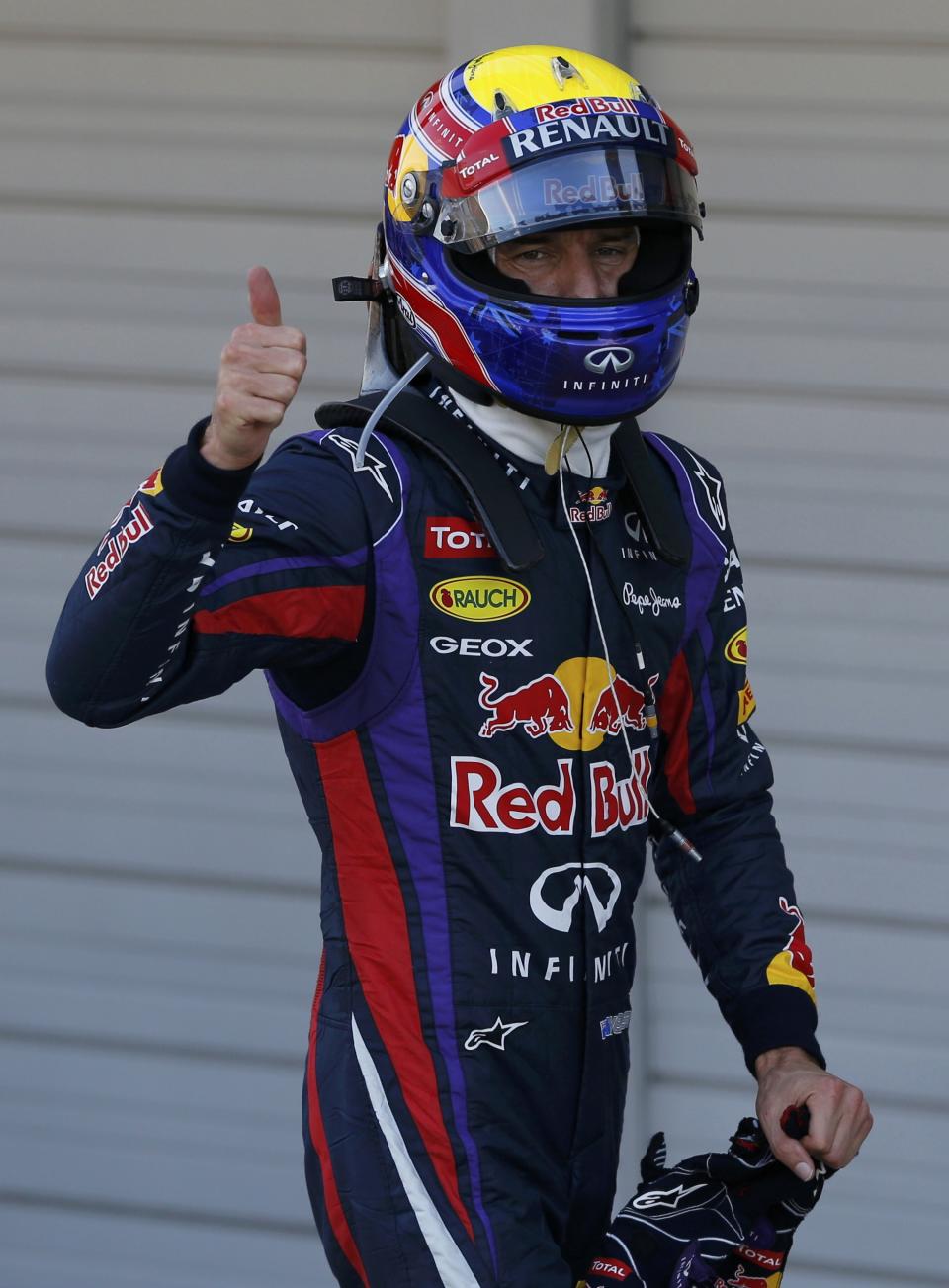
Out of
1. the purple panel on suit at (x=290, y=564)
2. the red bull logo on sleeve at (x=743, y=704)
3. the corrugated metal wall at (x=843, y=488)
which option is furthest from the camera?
the corrugated metal wall at (x=843, y=488)

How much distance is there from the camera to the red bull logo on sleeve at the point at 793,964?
232 cm

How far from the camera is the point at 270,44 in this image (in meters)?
3.65

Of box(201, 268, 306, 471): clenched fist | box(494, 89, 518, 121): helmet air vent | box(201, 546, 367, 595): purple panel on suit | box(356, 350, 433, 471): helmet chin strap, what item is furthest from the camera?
box(494, 89, 518, 121): helmet air vent

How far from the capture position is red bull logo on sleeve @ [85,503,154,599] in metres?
1.75

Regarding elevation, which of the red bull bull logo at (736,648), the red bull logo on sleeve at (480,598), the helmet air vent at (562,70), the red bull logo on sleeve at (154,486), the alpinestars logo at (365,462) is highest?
the helmet air vent at (562,70)

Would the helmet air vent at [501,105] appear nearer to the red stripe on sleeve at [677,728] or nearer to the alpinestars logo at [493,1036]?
the red stripe on sleeve at [677,728]

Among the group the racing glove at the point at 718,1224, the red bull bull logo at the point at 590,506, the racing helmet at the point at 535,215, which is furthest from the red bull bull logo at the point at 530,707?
the racing glove at the point at 718,1224

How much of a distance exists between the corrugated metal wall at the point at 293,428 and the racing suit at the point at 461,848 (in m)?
1.44

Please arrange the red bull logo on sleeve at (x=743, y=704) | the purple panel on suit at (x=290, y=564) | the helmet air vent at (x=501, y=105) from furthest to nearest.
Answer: the red bull logo on sleeve at (x=743, y=704) → the helmet air vent at (x=501, y=105) → the purple panel on suit at (x=290, y=564)

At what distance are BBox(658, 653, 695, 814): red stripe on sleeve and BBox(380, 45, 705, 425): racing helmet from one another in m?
0.36

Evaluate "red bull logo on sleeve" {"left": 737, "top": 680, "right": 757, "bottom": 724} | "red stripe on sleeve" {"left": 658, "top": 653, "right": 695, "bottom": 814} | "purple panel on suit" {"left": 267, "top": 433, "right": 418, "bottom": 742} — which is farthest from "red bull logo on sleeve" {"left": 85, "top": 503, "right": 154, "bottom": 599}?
"red bull logo on sleeve" {"left": 737, "top": 680, "right": 757, "bottom": 724}

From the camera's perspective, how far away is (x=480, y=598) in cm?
212

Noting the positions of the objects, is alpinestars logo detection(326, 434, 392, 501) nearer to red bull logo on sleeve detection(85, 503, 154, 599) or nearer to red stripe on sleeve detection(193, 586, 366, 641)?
Answer: red stripe on sleeve detection(193, 586, 366, 641)

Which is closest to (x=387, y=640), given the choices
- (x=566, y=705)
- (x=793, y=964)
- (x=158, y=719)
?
(x=566, y=705)
